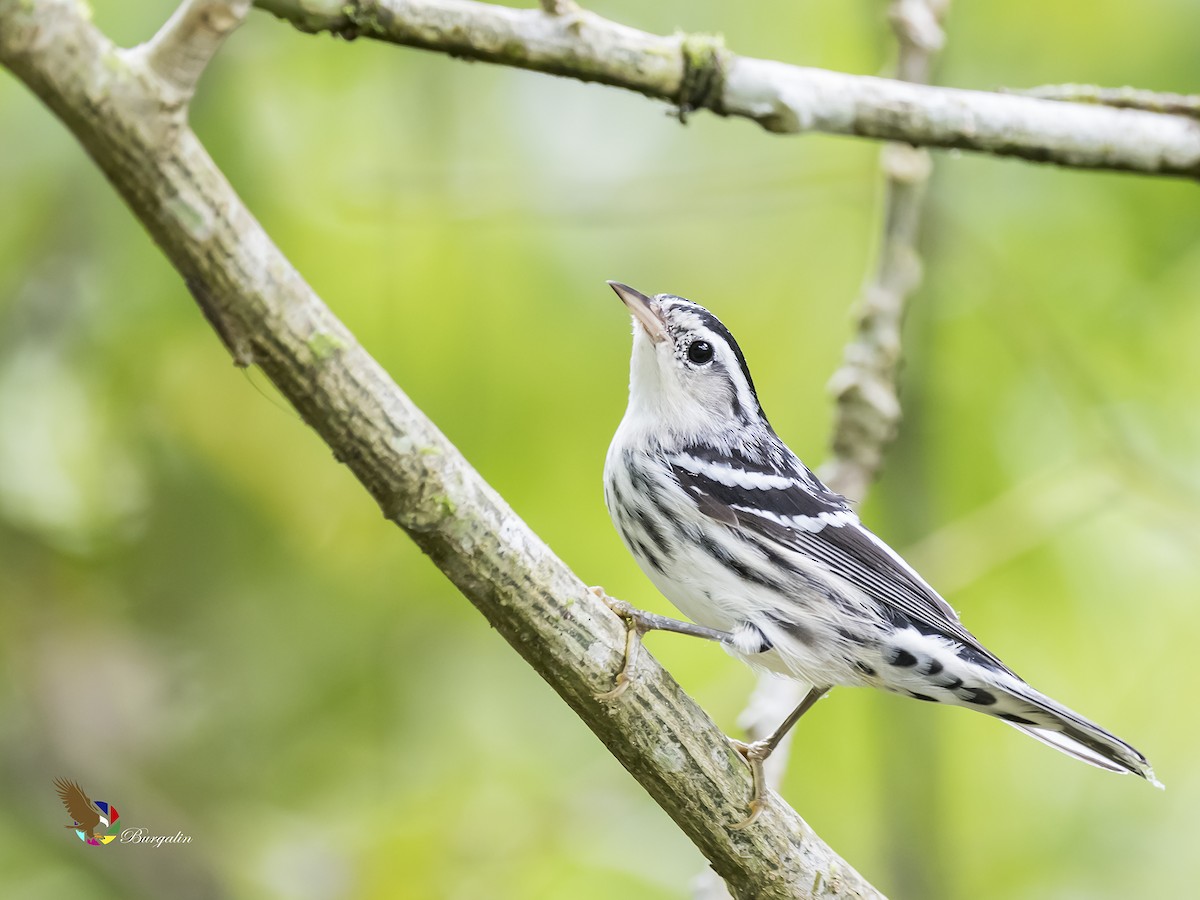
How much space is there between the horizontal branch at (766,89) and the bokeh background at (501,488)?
4.15 feet

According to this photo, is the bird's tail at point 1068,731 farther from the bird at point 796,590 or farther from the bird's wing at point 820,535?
the bird's wing at point 820,535

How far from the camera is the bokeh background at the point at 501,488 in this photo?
4.59 metres

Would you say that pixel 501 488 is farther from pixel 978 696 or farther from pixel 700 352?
pixel 978 696

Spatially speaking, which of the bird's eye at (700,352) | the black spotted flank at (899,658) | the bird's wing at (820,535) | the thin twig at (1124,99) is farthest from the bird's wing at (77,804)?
the thin twig at (1124,99)

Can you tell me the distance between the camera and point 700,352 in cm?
381

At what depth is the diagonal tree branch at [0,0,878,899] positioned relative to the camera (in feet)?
5.76

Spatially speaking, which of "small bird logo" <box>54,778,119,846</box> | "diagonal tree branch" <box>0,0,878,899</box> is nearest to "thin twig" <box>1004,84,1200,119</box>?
"diagonal tree branch" <box>0,0,878,899</box>

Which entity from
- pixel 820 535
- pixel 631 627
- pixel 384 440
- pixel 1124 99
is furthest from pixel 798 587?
pixel 1124 99

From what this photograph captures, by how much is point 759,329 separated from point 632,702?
298 cm

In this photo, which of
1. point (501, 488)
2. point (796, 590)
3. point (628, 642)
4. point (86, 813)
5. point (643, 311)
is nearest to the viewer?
point (628, 642)

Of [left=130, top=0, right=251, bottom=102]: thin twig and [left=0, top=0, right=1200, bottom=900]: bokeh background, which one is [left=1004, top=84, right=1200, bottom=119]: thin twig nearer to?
[left=0, top=0, right=1200, bottom=900]: bokeh background

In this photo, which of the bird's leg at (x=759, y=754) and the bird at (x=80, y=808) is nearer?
the bird's leg at (x=759, y=754)

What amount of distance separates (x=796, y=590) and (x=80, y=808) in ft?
9.44

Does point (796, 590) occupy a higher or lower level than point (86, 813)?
higher
